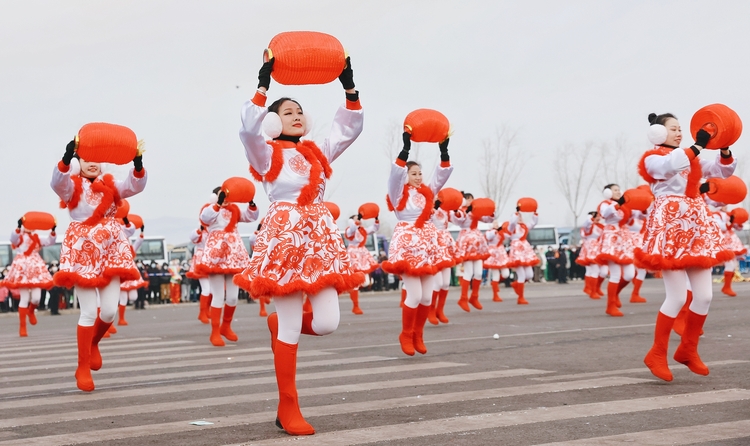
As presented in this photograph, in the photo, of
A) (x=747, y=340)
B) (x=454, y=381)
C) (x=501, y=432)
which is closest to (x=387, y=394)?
(x=454, y=381)

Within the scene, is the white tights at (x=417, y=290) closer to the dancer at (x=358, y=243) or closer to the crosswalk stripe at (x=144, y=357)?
the crosswalk stripe at (x=144, y=357)

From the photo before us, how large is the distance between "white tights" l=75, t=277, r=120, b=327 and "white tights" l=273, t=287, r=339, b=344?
2981 mm

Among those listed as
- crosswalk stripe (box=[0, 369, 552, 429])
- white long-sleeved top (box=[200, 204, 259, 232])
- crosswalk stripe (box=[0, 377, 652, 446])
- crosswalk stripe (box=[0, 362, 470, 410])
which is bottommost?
crosswalk stripe (box=[0, 362, 470, 410])

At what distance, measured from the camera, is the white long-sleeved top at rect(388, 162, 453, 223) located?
9602mm

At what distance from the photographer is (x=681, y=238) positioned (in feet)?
25.3

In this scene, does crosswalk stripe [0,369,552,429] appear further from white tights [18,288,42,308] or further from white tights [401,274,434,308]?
white tights [18,288,42,308]

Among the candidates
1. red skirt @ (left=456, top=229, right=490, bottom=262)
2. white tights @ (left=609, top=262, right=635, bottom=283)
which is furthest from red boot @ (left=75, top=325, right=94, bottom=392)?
red skirt @ (left=456, top=229, right=490, bottom=262)

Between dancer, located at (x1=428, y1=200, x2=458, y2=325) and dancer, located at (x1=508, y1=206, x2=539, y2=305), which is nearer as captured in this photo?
dancer, located at (x1=428, y1=200, x2=458, y2=325)

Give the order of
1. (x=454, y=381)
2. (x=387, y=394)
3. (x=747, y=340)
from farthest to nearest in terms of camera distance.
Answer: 1. (x=747, y=340)
2. (x=454, y=381)
3. (x=387, y=394)

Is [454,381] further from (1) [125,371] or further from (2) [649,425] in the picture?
(1) [125,371]

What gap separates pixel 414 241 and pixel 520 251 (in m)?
12.0

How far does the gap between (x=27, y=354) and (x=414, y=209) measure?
17.6 feet

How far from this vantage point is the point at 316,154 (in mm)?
6211

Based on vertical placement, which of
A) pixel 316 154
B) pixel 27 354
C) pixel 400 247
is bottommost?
pixel 27 354
